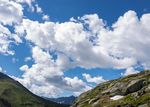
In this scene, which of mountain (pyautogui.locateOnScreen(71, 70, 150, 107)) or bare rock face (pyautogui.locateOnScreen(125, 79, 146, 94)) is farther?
bare rock face (pyautogui.locateOnScreen(125, 79, 146, 94))

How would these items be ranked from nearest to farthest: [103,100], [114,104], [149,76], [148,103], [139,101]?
[148,103], [139,101], [114,104], [103,100], [149,76]

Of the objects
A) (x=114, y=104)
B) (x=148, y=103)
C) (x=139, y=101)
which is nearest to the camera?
(x=148, y=103)

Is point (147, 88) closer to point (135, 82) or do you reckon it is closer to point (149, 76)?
point (135, 82)

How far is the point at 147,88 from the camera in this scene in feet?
484

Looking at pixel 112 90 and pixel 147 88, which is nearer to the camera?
pixel 147 88

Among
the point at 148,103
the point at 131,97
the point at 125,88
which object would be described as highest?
the point at 125,88

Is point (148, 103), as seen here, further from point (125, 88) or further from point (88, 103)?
point (88, 103)

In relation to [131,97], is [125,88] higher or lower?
higher

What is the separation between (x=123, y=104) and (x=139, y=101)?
7317 mm

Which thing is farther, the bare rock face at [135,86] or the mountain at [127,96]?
the bare rock face at [135,86]

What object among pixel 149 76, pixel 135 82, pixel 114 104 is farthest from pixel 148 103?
pixel 149 76

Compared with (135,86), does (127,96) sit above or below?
below

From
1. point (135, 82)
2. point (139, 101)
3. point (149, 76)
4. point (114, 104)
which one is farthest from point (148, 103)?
point (149, 76)

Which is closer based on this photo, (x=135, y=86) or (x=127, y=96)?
(x=127, y=96)
